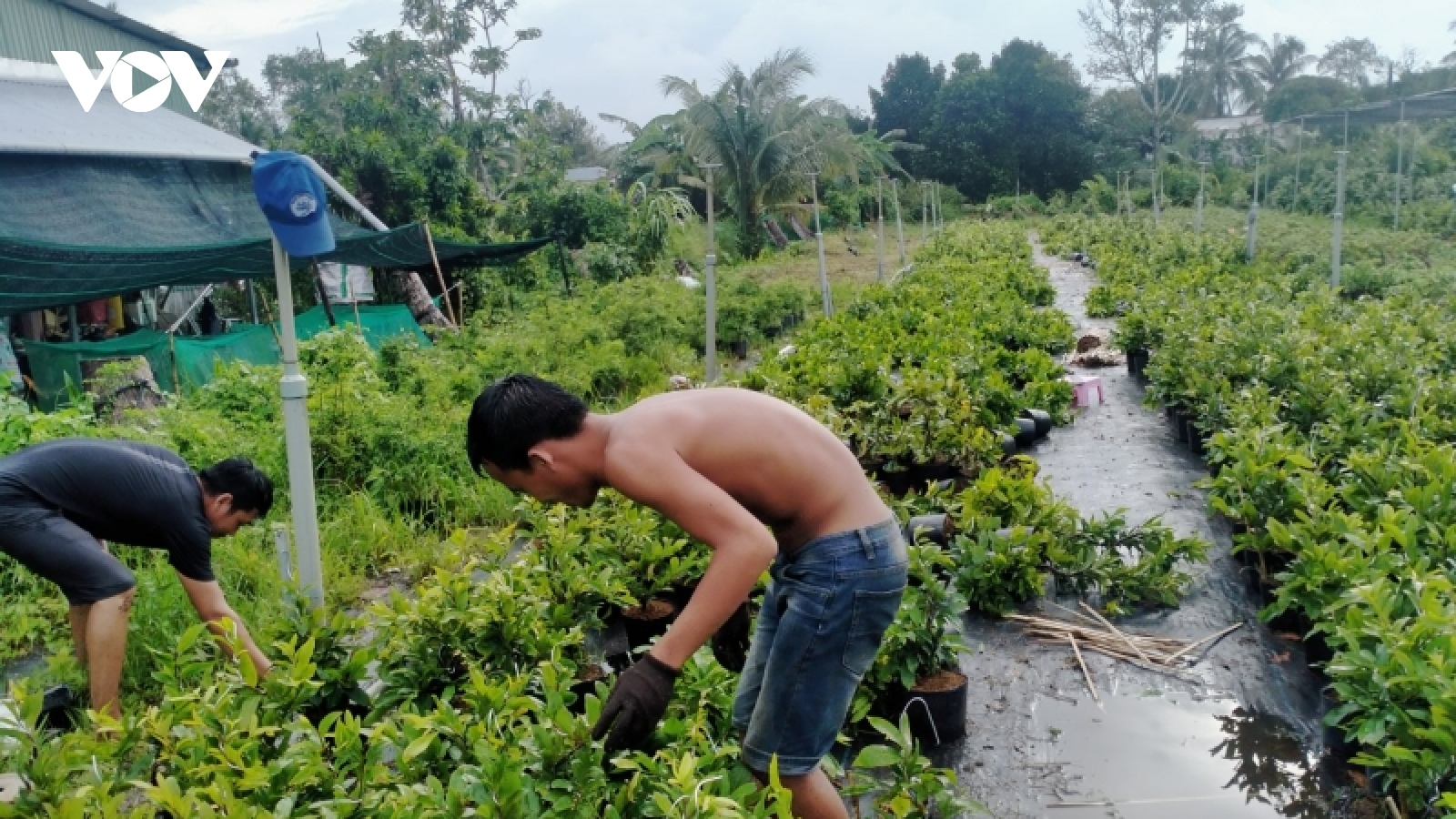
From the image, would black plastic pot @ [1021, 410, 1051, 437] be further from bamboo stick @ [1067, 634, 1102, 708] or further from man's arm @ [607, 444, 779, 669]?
man's arm @ [607, 444, 779, 669]

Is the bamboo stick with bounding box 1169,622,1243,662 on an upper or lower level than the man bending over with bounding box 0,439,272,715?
lower

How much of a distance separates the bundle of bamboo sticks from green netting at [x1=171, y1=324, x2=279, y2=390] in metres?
7.74

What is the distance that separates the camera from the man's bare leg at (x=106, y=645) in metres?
3.97

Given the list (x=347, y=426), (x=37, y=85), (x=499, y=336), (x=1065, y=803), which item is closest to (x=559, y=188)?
(x=37, y=85)

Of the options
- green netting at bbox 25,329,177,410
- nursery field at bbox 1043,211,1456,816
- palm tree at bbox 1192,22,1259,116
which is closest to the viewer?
nursery field at bbox 1043,211,1456,816

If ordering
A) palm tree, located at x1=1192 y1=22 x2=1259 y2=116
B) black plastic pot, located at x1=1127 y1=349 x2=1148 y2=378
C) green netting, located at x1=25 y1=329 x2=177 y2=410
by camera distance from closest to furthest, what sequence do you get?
green netting, located at x1=25 y1=329 x2=177 y2=410 → black plastic pot, located at x1=1127 y1=349 x2=1148 y2=378 → palm tree, located at x1=1192 y1=22 x2=1259 y2=116

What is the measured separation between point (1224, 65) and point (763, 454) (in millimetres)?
68833

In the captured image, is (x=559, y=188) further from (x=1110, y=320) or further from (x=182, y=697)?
(x=182, y=697)

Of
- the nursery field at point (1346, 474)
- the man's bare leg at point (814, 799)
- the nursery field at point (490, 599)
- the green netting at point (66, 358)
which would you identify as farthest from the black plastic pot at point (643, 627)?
the green netting at point (66, 358)

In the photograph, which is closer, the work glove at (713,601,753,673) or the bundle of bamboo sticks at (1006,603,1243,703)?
the work glove at (713,601,753,673)

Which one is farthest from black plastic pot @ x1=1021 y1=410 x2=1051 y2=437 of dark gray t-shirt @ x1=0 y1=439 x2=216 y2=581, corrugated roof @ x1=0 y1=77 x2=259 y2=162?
corrugated roof @ x1=0 y1=77 x2=259 y2=162

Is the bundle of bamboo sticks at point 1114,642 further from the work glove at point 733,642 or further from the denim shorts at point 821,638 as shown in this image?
the denim shorts at point 821,638

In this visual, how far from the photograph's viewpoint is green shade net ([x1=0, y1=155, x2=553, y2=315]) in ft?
26.0

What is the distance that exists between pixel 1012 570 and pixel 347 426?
4384 millimetres
